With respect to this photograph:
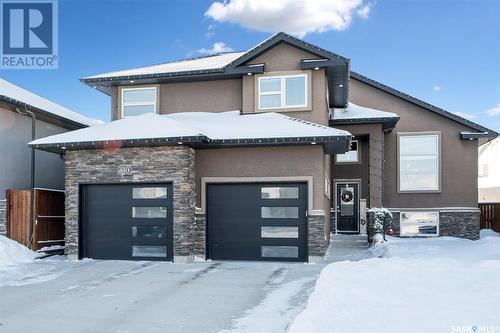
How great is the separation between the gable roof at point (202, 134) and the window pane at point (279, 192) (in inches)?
55.7

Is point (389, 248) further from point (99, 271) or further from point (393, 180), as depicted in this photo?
point (99, 271)

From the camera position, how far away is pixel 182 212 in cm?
1238

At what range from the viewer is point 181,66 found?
16.3 meters

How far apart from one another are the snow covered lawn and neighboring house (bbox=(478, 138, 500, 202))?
76.6 ft

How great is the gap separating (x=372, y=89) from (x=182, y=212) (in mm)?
11674

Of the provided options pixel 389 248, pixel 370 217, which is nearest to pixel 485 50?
pixel 370 217

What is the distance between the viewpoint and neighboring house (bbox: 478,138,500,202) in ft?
102

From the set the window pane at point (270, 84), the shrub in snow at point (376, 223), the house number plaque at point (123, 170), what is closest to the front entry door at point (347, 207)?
the shrub in snow at point (376, 223)

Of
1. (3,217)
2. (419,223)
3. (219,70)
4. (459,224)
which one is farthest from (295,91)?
(3,217)

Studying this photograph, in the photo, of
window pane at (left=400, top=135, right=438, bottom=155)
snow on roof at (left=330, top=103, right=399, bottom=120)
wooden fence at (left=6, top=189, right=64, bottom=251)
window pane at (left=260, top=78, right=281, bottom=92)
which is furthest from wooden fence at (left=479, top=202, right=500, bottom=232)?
wooden fence at (left=6, top=189, right=64, bottom=251)

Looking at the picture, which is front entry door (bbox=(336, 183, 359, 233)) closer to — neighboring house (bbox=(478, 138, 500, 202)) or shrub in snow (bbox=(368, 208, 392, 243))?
shrub in snow (bbox=(368, 208, 392, 243))

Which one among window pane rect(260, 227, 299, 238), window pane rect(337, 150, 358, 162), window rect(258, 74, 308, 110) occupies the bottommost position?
window pane rect(260, 227, 299, 238)

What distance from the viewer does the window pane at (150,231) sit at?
12.8m

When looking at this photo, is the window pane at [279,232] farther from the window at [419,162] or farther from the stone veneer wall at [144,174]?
the window at [419,162]
